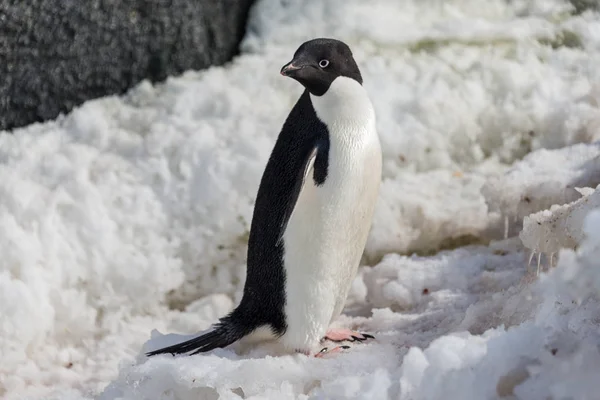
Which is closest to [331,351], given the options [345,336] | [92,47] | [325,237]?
[345,336]

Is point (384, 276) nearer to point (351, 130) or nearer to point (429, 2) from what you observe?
point (351, 130)

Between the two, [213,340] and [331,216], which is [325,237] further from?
[213,340]

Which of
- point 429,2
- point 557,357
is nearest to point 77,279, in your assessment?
point 557,357

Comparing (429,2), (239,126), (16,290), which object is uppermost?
(429,2)

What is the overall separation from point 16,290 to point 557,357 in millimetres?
1361

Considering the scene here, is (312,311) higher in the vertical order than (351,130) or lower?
lower

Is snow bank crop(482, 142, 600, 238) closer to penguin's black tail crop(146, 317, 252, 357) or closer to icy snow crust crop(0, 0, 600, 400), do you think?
icy snow crust crop(0, 0, 600, 400)

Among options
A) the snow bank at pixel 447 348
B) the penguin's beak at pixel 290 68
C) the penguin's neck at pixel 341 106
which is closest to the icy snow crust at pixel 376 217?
the snow bank at pixel 447 348

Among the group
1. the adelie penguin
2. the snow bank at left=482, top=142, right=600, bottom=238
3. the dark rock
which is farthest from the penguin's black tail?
the dark rock

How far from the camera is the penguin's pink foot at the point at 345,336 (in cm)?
165

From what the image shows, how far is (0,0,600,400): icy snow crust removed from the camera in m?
1.38

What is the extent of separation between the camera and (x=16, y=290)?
1873 mm

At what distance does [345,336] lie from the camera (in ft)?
5.42

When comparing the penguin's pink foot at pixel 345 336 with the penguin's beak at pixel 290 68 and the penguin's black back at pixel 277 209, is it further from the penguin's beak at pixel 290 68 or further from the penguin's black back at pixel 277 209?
the penguin's beak at pixel 290 68
